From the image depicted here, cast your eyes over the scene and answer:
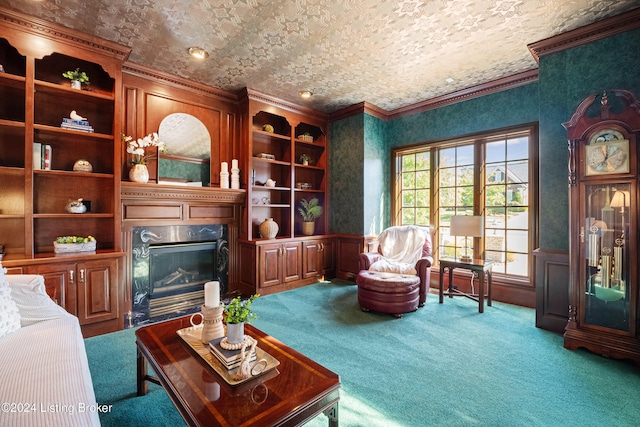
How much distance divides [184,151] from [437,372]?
3814 mm

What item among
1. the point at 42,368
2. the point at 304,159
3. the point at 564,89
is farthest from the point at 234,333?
the point at 304,159

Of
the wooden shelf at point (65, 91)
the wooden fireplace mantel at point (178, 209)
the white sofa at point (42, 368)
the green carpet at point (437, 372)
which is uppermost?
the wooden shelf at point (65, 91)

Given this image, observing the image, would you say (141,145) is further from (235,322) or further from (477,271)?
(477,271)

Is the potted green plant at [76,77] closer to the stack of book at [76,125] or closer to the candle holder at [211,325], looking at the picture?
the stack of book at [76,125]

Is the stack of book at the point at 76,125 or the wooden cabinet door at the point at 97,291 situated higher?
the stack of book at the point at 76,125

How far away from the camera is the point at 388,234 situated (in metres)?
4.38

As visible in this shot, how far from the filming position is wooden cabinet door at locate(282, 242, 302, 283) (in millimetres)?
4461

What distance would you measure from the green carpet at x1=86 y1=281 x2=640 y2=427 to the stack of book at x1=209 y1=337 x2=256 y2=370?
0.54m

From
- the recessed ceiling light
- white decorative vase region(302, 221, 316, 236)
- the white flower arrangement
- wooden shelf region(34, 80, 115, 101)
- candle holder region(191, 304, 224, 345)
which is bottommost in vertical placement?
candle holder region(191, 304, 224, 345)

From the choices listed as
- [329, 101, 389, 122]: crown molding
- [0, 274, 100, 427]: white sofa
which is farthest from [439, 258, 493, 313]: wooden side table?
[0, 274, 100, 427]: white sofa

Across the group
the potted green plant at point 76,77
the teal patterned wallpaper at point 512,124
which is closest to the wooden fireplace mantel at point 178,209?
the potted green plant at point 76,77

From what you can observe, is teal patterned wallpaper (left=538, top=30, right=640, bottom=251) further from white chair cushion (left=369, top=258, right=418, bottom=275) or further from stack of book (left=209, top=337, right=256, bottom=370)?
stack of book (left=209, top=337, right=256, bottom=370)

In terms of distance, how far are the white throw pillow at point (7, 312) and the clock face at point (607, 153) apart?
A: 4.44 m

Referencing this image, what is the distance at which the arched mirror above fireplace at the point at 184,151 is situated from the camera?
3.74m
